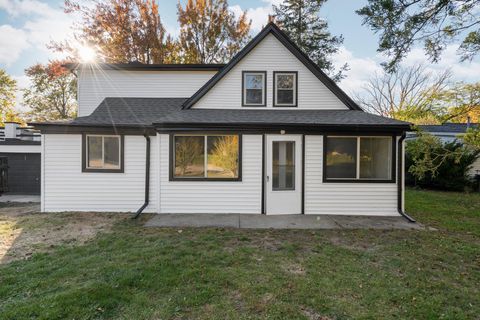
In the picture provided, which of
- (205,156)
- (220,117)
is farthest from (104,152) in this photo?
(220,117)

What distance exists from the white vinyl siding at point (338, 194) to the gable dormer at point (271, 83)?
2076mm

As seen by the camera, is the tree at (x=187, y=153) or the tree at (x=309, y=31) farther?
the tree at (x=309, y=31)

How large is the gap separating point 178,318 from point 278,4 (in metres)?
20.4

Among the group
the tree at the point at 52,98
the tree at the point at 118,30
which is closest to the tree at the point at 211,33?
the tree at the point at 118,30

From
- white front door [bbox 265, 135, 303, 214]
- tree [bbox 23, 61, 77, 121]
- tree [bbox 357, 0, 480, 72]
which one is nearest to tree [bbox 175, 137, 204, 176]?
white front door [bbox 265, 135, 303, 214]

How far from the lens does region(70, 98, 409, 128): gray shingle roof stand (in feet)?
24.9

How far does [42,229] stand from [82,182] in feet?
6.52

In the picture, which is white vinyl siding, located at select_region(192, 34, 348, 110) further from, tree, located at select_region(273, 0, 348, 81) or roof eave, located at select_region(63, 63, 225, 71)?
tree, located at select_region(273, 0, 348, 81)

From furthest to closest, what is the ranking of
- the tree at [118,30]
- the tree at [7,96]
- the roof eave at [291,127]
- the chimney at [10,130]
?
the tree at [7,96]
the tree at [118,30]
the chimney at [10,130]
the roof eave at [291,127]

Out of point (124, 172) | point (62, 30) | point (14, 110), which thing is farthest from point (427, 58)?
point (14, 110)

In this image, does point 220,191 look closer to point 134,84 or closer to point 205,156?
point 205,156

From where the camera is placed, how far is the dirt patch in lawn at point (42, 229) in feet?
16.6

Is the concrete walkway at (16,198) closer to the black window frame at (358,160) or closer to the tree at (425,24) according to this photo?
the black window frame at (358,160)

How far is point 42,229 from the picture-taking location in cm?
624
